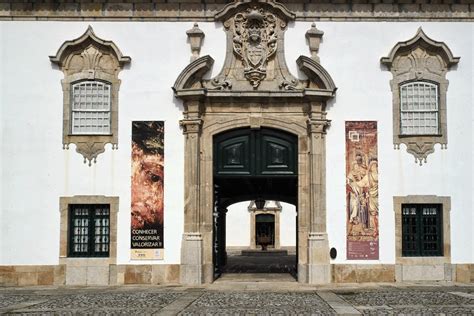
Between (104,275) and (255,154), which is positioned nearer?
(104,275)

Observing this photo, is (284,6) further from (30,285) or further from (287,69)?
(30,285)

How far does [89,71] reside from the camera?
1552cm

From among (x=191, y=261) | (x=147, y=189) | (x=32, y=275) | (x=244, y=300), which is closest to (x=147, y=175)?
(x=147, y=189)

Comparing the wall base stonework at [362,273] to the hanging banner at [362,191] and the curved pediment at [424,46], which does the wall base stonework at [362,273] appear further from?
the curved pediment at [424,46]

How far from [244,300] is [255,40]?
6231mm

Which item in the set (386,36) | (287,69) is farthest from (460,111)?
(287,69)

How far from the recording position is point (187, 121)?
601 inches

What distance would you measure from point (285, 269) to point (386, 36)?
24.5 ft

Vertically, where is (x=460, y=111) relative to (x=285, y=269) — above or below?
above

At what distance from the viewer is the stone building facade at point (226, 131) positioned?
15.2 m

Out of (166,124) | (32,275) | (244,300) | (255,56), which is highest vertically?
(255,56)

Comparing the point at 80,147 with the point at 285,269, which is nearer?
the point at 80,147

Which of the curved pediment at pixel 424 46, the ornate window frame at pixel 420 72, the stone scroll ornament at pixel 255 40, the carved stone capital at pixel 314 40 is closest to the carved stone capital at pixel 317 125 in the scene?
Result: the carved stone capital at pixel 314 40

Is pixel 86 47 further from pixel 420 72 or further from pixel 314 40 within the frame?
pixel 420 72
